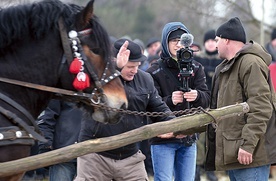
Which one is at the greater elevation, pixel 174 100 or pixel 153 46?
pixel 174 100

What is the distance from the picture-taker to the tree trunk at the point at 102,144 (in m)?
4.41

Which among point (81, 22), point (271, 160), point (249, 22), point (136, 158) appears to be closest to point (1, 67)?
point (81, 22)

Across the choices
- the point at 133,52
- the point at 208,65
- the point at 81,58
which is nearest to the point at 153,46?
the point at 208,65

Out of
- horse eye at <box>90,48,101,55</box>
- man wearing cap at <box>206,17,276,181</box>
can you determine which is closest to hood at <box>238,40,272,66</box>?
man wearing cap at <box>206,17,276,181</box>

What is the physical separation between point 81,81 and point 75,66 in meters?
0.12

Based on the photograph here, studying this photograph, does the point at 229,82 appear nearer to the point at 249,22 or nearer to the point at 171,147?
the point at 171,147

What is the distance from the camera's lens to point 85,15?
15.4ft

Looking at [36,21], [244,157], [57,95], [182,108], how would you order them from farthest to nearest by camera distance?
[182,108]
[244,157]
[57,95]
[36,21]

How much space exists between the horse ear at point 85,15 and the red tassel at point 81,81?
35 cm

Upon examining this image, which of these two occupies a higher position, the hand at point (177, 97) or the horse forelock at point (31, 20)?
the horse forelock at point (31, 20)

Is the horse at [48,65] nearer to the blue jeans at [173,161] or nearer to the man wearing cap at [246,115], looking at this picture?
the man wearing cap at [246,115]

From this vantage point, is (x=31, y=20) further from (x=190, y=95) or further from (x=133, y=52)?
(x=190, y=95)

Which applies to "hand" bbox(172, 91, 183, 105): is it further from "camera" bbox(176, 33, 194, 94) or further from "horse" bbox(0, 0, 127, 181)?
"horse" bbox(0, 0, 127, 181)

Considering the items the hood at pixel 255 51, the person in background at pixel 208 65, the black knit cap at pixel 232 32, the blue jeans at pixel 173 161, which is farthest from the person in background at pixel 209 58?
the hood at pixel 255 51
